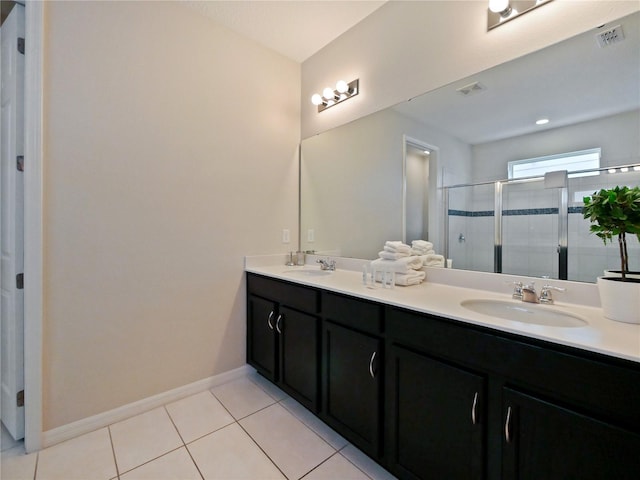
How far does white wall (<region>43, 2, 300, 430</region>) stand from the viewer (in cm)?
158

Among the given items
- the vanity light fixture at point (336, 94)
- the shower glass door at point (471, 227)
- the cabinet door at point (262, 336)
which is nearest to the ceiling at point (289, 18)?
the vanity light fixture at point (336, 94)

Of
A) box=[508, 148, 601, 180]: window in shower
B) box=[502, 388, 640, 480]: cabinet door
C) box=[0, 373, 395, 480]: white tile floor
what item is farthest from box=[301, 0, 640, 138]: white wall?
box=[0, 373, 395, 480]: white tile floor

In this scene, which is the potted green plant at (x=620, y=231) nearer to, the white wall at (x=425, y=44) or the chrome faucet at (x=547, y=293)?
the chrome faucet at (x=547, y=293)

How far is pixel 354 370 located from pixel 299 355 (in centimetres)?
45

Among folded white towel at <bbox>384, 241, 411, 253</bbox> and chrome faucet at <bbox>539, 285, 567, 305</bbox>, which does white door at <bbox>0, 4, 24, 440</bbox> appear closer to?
folded white towel at <bbox>384, 241, 411, 253</bbox>

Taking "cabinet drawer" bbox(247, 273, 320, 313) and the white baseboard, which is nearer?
the white baseboard

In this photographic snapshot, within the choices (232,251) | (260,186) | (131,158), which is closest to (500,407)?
(232,251)

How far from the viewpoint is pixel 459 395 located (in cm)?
106

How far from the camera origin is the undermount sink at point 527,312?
3.72 feet

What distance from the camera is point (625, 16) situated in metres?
1.15

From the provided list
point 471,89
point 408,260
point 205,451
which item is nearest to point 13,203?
point 205,451

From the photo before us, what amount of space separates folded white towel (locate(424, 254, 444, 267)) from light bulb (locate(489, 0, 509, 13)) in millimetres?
1232

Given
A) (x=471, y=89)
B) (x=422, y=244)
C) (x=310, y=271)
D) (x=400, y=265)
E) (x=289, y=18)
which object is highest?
(x=289, y=18)

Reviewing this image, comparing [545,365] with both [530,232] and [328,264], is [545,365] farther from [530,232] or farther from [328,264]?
[328,264]
